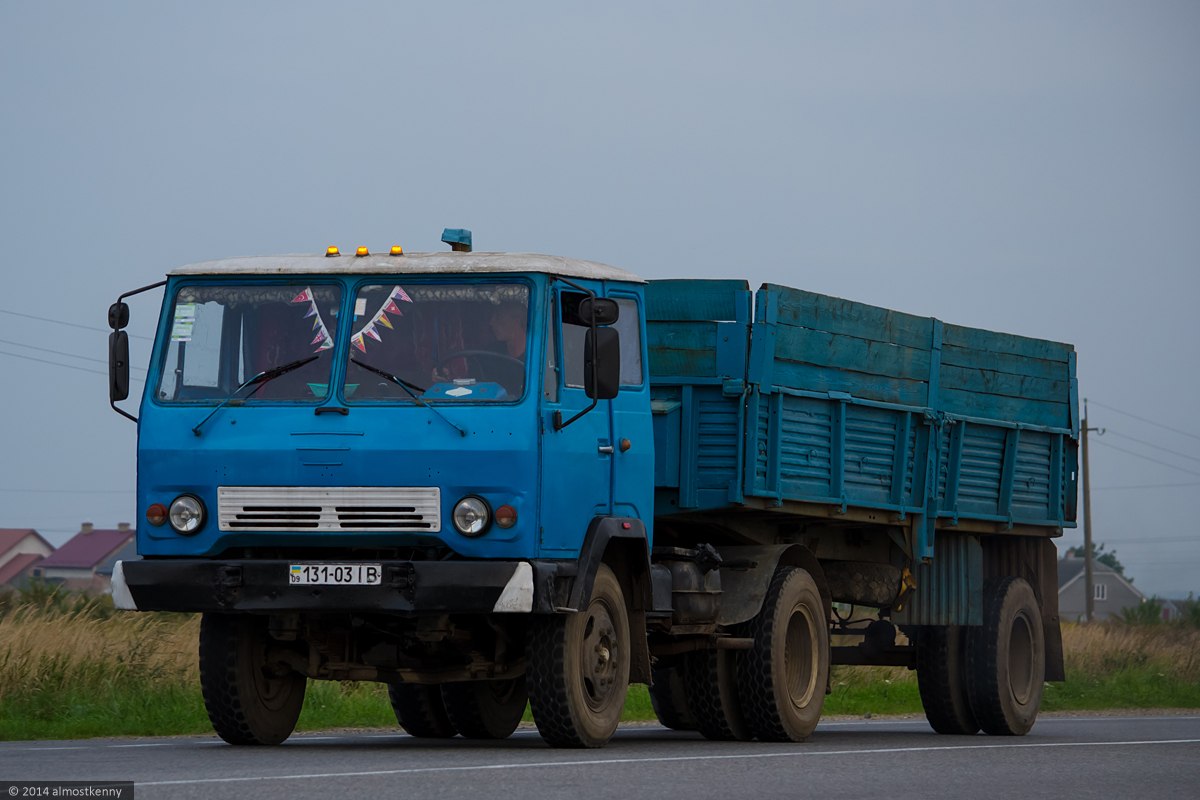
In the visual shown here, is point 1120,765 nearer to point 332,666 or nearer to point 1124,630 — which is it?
point 332,666

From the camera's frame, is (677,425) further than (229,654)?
Yes

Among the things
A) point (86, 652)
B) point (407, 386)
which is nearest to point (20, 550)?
point (86, 652)

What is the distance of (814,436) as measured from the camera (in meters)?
15.3

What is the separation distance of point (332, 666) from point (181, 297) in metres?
2.41

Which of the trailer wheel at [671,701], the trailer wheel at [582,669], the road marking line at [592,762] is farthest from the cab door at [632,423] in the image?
the trailer wheel at [671,701]

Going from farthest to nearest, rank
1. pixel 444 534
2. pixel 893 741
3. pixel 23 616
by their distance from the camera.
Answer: pixel 23 616 → pixel 893 741 → pixel 444 534

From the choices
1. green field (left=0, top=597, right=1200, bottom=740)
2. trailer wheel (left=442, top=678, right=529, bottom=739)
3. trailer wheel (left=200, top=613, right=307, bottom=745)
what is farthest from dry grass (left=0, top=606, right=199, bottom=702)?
trailer wheel (left=200, top=613, right=307, bottom=745)

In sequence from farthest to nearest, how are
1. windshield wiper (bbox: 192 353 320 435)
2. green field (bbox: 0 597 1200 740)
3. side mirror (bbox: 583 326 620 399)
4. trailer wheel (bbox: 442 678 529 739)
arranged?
green field (bbox: 0 597 1200 740), trailer wheel (bbox: 442 678 529 739), windshield wiper (bbox: 192 353 320 435), side mirror (bbox: 583 326 620 399)

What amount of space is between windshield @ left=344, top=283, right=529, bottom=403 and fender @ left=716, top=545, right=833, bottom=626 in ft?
11.0

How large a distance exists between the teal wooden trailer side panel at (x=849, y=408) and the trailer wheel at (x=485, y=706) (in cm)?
191

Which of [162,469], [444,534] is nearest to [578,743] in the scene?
[444,534]

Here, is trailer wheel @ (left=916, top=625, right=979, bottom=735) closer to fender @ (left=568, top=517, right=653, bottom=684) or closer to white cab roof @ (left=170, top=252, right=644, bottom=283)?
fender @ (left=568, top=517, right=653, bottom=684)

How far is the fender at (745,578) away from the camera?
14.9 meters

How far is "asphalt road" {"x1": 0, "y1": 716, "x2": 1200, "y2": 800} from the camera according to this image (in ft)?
31.8
